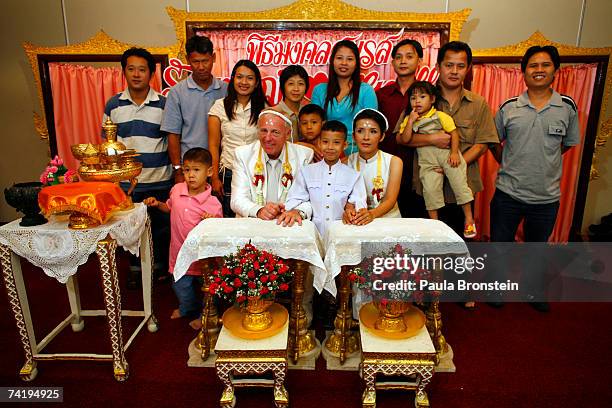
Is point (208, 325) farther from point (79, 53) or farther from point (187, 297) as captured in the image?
point (79, 53)

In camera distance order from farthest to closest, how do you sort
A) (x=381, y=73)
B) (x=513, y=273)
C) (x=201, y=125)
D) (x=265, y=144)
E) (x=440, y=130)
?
(x=381, y=73) < (x=513, y=273) < (x=201, y=125) < (x=440, y=130) < (x=265, y=144)

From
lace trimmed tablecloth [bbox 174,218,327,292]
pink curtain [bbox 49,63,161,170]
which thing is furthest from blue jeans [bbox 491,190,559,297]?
pink curtain [bbox 49,63,161,170]

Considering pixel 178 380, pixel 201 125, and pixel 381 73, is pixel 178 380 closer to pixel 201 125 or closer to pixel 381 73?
pixel 201 125

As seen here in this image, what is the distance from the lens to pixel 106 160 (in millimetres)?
2936

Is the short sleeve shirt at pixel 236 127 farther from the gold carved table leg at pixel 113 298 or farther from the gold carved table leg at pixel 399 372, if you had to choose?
the gold carved table leg at pixel 399 372

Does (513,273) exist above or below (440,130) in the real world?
below

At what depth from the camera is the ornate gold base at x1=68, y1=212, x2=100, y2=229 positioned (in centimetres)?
264

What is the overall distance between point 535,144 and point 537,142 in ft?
0.07

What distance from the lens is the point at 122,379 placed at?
2850 mm

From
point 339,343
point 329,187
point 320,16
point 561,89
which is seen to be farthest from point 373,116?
point 561,89

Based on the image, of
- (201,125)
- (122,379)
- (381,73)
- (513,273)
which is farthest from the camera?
(381,73)

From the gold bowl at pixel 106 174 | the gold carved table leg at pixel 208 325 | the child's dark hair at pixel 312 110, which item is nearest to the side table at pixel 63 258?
the gold bowl at pixel 106 174

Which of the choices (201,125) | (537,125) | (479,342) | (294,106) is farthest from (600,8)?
(201,125)

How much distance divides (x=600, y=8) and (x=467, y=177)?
3.27 m
